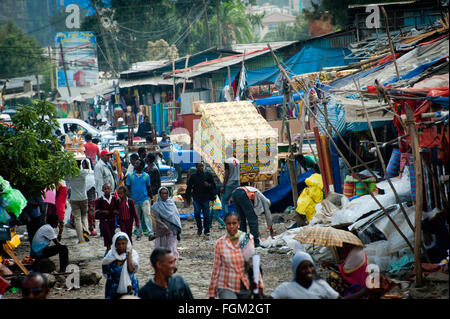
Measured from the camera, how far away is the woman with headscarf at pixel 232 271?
Result: 5992 millimetres

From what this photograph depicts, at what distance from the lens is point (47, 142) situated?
407 inches

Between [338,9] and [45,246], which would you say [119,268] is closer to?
[45,246]

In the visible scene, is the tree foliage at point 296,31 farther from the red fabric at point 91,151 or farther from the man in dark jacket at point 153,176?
the man in dark jacket at point 153,176

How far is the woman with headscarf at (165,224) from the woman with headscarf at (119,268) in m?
2.63

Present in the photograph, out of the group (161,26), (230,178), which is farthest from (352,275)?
(161,26)

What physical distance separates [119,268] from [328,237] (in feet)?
8.19

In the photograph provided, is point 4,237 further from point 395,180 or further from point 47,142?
point 395,180

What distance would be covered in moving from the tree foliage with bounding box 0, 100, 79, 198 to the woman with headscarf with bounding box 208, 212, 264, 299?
4702 millimetres

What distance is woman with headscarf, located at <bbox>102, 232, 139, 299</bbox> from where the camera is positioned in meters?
6.88

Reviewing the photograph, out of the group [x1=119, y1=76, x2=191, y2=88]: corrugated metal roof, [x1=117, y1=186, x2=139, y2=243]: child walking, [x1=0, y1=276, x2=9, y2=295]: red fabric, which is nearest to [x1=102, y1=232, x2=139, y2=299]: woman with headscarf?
[x1=0, y1=276, x2=9, y2=295]: red fabric

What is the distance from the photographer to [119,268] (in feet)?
22.8

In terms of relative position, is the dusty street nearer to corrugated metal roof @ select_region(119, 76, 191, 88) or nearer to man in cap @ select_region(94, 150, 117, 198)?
man in cap @ select_region(94, 150, 117, 198)

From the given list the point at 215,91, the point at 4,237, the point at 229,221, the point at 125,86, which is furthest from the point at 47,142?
the point at 125,86
